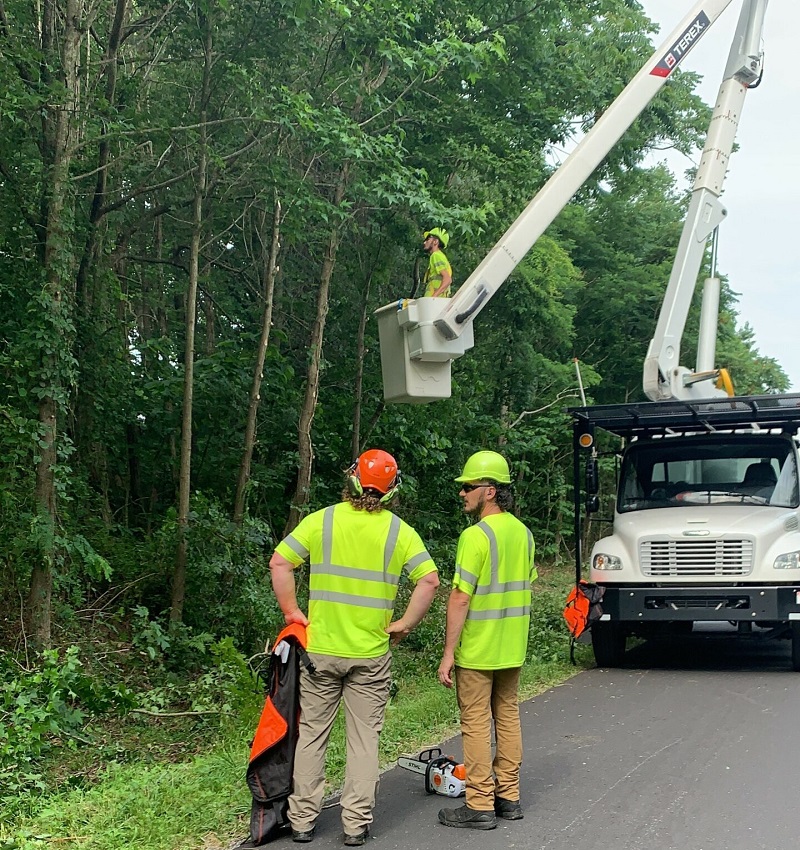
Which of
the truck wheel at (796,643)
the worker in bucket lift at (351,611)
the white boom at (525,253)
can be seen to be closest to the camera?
the worker in bucket lift at (351,611)

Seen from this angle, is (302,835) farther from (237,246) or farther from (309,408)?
(237,246)

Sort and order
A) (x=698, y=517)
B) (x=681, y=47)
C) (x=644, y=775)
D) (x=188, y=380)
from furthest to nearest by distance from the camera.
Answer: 1. (x=681, y=47)
2. (x=188, y=380)
3. (x=698, y=517)
4. (x=644, y=775)

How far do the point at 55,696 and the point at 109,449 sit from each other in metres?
7.06

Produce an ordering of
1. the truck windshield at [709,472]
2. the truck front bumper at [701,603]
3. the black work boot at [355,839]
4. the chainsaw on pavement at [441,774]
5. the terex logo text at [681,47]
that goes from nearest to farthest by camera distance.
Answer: the black work boot at [355,839] < the chainsaw on pavement at [441,774] < the truck front bumper at [701,603] < the truck windshield at [709,472] < the terex logo text at [681,47]

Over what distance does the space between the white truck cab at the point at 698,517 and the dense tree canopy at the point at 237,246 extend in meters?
3.25

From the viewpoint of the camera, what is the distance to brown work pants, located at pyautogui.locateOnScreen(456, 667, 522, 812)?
210 inches

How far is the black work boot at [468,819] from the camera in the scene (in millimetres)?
5312

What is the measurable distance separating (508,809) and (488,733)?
490mm

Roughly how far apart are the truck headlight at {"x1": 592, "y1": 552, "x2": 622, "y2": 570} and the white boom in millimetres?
2541

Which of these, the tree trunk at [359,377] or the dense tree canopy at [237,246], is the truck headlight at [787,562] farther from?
the tree trunk at [359,377]

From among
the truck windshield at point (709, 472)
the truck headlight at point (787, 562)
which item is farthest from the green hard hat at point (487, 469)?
the truck windshield at point (709, 472)

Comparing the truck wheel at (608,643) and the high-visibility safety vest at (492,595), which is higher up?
the high-visibility safety vest at (492,595)

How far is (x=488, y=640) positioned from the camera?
542cm

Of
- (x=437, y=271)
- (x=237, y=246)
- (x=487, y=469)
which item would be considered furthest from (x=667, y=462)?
(x=237, y=246)
